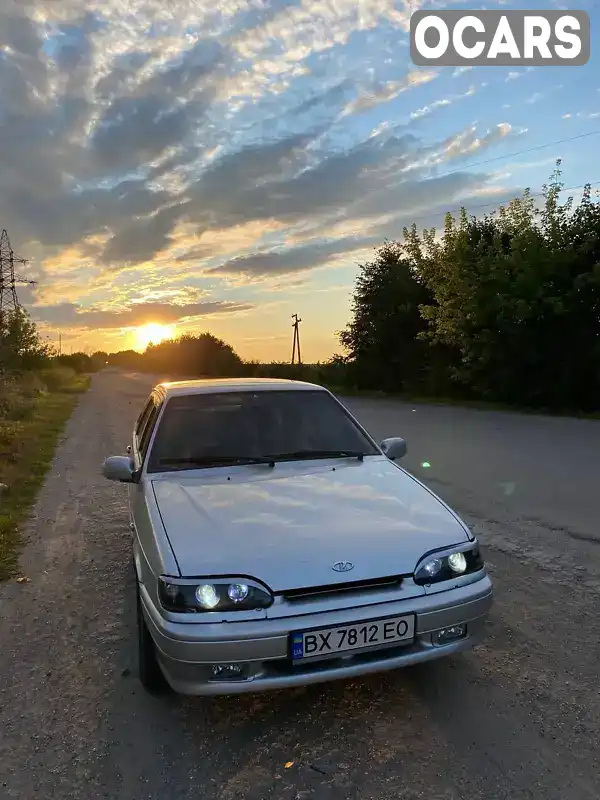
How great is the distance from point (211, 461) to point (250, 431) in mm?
387

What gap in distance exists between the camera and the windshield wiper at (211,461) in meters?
3.97

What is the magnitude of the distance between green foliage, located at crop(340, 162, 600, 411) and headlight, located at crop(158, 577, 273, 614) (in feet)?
52.6

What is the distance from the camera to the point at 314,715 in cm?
294

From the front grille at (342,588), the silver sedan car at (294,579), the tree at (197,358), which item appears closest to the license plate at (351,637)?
the silver sedan car at (294,579)

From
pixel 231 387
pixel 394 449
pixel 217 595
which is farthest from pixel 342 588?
pixel 231 387

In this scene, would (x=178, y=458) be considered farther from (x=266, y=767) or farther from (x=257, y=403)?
(x=266, y=767)

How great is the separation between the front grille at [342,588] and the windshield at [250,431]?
1.43 meters

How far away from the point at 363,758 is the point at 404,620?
1.91 ft

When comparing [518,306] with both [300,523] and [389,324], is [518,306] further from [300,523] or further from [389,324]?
[300,523]

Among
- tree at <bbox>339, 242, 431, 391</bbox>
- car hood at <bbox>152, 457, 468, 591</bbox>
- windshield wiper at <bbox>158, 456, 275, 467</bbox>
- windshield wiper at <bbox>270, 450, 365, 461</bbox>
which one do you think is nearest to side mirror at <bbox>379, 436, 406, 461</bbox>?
windshield wiper at <bbox>270, 450, 365, 461</bbox>

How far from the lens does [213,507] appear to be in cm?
329

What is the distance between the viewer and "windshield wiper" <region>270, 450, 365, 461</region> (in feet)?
13.4

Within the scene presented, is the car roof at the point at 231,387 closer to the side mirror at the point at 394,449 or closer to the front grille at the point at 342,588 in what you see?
the side mirror at the point at 394,449

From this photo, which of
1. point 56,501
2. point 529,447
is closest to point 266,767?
point 56,501
